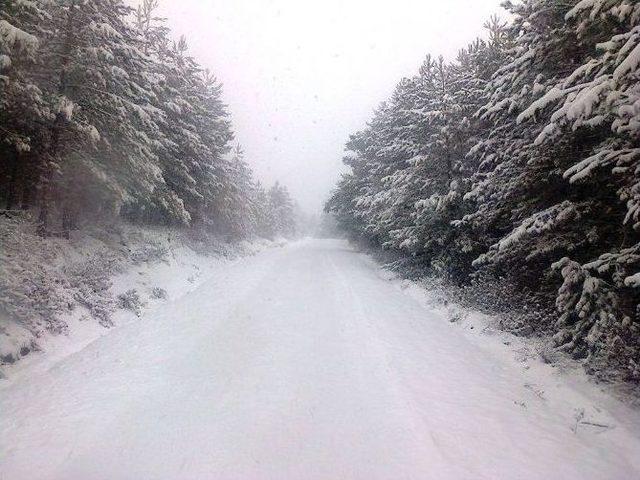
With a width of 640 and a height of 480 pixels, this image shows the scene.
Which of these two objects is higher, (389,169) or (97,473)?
(389,169)

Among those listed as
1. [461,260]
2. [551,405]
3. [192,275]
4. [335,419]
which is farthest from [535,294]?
[192,275]

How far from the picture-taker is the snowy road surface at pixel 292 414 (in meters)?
4.28

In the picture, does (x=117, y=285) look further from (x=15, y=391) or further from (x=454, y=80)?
(x=454, y=80)

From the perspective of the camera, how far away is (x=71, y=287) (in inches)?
376

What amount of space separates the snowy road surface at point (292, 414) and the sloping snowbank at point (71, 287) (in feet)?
2.31

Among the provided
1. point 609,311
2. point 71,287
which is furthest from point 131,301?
point 609,311

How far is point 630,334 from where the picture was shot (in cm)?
650

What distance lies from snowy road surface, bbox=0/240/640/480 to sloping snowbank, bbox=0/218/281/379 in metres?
0.70

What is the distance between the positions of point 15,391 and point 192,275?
33.9ft

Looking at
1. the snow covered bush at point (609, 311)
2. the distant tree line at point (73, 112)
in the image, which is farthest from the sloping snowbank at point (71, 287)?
the snow covered bush at point (609, 311)

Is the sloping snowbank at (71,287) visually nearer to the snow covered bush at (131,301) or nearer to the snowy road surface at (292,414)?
the snow covered bush at (131,301)

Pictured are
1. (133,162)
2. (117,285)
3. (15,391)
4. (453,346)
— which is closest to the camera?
(15,391)

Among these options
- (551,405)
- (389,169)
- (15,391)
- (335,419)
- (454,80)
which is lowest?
(551,405)

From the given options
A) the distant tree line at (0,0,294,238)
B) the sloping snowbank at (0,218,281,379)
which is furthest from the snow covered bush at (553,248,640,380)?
the distant tree line at (0,0,294,238)
